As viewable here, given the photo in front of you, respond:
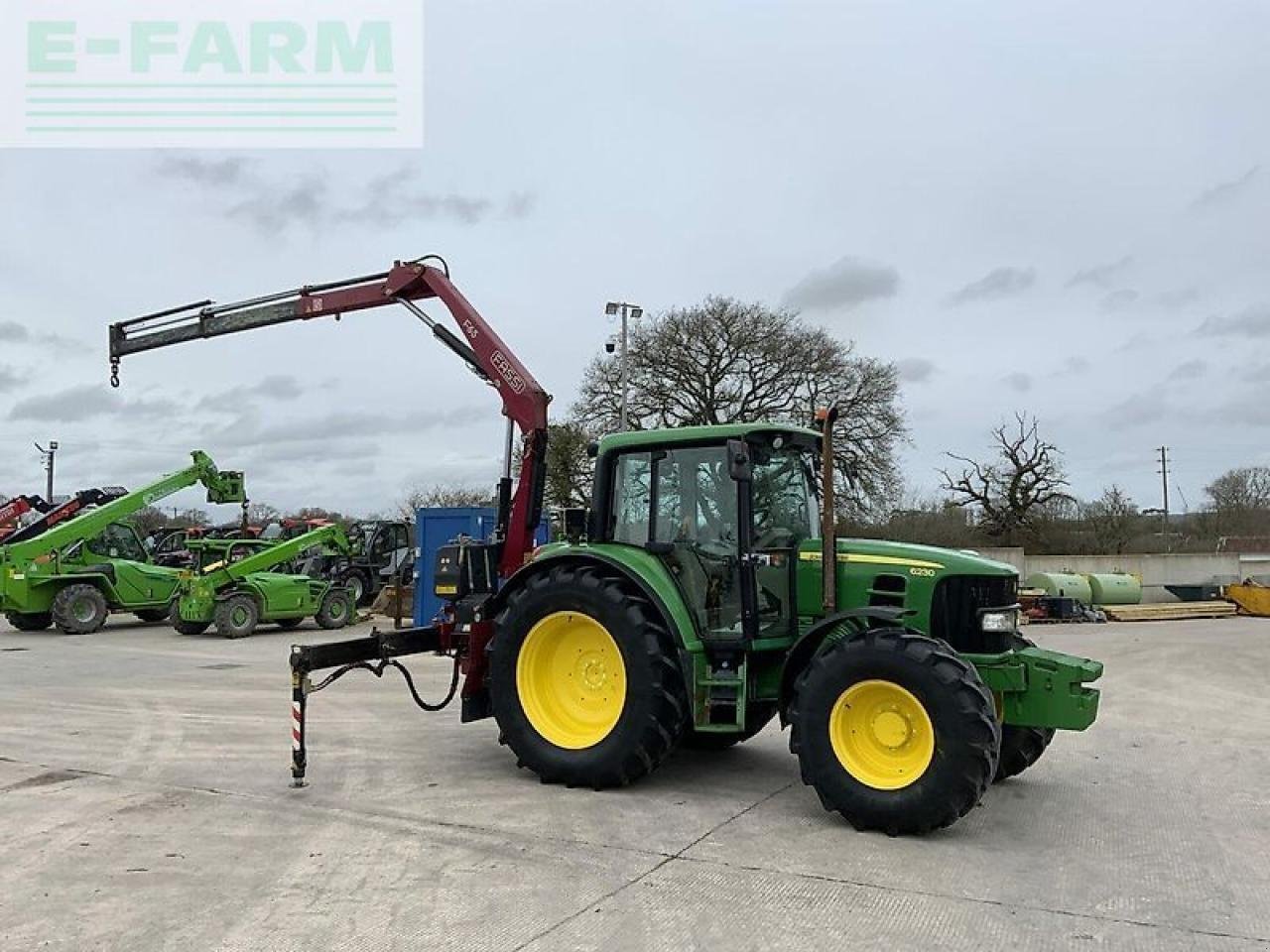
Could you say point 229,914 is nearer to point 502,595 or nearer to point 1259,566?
point 502,595

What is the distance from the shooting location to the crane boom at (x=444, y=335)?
8836 millimetres

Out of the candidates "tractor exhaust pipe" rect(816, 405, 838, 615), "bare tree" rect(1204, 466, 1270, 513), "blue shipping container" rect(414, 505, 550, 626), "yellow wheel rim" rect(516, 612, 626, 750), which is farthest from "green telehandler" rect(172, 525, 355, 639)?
"bare tree" rect(1204, 466, 1270, 513)

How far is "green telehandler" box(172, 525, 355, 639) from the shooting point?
63.5 ft

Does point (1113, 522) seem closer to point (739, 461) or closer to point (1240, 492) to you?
point (1240, 492)

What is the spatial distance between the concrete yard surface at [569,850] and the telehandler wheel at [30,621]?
1266cm

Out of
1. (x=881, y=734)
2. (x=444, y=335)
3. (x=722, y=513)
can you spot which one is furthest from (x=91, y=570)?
(x=881, y=734)

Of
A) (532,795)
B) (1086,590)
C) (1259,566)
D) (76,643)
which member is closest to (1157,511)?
(1259,566)

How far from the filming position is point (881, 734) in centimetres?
606

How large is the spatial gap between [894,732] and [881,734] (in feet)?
0.25

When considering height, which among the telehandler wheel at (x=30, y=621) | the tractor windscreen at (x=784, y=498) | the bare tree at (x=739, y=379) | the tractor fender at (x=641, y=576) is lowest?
the telehandler wheel at (x=30, y=621)

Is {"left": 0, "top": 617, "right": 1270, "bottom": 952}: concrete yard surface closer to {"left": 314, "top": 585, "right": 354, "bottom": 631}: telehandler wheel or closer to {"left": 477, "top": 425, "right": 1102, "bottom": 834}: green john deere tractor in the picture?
{"left": 477, "top": 425, "right": 1102, "bottom": 834}: green john deere tractor

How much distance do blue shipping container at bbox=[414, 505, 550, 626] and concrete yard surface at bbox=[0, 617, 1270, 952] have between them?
9.90m

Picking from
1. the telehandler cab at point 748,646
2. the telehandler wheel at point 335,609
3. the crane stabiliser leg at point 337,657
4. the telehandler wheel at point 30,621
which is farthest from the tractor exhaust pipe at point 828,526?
the telehandler wheel at point 30,621

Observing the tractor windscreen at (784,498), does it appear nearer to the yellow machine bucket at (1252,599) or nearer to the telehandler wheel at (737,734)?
the telehandler wheel at (737,734)
